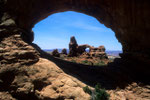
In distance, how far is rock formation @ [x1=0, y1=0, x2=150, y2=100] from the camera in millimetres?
5410

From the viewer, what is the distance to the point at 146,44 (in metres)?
9.27

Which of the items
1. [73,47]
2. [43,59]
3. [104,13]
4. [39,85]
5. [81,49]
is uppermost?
[104,13]

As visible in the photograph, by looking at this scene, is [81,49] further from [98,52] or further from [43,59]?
[43,59]

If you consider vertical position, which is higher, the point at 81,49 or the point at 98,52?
the point at 81,49

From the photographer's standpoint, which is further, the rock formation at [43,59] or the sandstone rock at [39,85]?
the rock formation at [43,59]

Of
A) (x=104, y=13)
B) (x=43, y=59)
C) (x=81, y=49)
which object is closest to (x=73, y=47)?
(x=81, y=49)

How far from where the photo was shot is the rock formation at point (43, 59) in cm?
541

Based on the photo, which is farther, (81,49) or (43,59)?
(81,49)

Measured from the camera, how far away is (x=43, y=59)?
7.20m

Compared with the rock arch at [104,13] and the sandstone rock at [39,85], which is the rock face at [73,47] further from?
the sandstone rock at [39,85]

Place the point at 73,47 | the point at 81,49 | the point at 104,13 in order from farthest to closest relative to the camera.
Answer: the point at 73,47
the point at 81,49
the point at 104,13

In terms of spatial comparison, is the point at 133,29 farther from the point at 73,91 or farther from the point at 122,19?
the point at 73,91

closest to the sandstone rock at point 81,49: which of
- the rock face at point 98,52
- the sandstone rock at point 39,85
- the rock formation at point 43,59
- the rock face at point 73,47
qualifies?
the rock face at point 73,47

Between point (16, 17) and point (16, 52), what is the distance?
2.91 meters
